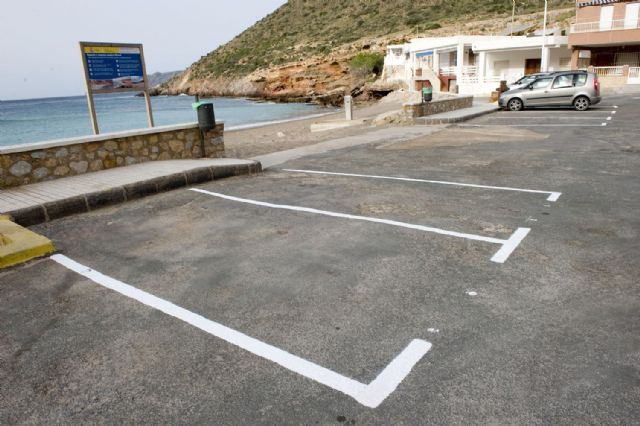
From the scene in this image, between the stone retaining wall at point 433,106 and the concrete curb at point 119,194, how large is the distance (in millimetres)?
10890

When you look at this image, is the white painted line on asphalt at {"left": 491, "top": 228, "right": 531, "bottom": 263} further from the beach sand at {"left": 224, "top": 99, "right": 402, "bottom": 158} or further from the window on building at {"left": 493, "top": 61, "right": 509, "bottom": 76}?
the window on building at {"left": 493, "top": 61, "right": 509, "bottom": 76}

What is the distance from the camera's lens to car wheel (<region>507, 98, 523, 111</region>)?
70.8 ft

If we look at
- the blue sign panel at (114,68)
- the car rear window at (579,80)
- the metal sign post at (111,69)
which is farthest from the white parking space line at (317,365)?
the car rear window at (579,80)

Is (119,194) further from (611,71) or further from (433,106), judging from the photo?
(611,71)

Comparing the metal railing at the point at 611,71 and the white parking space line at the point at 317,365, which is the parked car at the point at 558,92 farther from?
the white parking space line at the point at 317,365

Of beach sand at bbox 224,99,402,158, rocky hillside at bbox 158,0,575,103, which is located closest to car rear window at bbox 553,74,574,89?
beach sand at bbox 224,99,402,158

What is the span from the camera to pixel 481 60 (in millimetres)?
42219

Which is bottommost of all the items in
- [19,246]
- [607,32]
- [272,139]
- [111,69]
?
[272,139]

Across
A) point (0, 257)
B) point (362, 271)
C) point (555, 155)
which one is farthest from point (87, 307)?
point (555, 155)

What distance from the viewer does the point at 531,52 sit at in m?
43.8

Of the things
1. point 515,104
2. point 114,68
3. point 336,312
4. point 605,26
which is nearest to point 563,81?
point 515,104

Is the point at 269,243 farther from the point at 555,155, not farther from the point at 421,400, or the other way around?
the point at 555,155

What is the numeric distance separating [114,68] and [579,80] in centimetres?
1886

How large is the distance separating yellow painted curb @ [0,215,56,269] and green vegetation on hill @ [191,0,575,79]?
81132 mm
